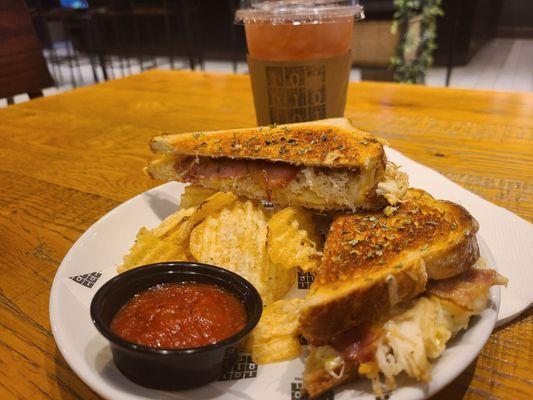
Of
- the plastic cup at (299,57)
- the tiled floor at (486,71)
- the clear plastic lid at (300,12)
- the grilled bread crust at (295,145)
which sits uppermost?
the clear plastic lid at (300,12)

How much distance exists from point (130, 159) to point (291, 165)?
1.22 meters

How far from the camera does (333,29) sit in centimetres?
207

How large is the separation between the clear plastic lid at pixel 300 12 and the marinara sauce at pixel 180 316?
4.42 feet

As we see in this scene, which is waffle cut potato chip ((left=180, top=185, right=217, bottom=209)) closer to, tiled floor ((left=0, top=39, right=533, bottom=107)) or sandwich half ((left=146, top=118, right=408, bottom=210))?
sandwich half ((left=146, top=118, right=408, bottom=210))

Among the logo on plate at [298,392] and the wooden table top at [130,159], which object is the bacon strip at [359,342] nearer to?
the logo on plate at [298,392]

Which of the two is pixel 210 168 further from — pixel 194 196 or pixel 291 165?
pixel 291 165

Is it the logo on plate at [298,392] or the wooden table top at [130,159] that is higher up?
the logo on plate at [298,392]

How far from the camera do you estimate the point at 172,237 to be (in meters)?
1.50

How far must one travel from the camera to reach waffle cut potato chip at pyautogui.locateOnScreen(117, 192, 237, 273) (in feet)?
4.58

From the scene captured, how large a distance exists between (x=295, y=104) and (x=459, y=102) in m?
1.50

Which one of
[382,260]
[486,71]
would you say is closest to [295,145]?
[382,260]

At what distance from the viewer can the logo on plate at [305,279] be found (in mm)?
1396

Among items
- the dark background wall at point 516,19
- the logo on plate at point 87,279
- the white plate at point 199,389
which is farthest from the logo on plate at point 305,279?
the dark background wall at point 516,19

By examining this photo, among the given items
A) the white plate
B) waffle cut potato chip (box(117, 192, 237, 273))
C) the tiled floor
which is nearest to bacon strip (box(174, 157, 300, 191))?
waffle cut potato chip (box(117, 192, 237, 273))
